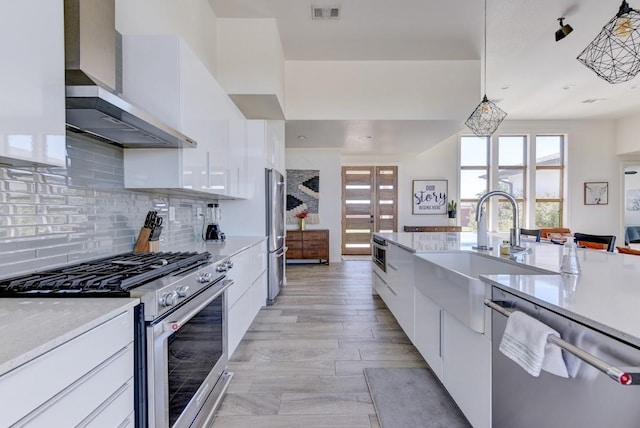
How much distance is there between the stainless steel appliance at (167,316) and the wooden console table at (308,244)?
458 cm

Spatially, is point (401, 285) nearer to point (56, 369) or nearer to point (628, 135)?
point (56, 369)

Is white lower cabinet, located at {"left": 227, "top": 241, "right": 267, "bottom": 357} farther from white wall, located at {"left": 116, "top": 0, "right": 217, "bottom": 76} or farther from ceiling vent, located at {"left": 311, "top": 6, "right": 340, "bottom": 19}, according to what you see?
ceiling vent, located at {"left": 311, "top": 6, "right": 340, "bottom": 19}

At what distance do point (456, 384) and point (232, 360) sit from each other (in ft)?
5.28

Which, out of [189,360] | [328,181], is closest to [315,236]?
[328,181]

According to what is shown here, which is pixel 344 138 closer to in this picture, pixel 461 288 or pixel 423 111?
pixel 423 111

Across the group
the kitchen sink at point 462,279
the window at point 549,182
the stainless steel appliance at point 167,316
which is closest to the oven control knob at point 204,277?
the stainless steel appliance at point 167,316

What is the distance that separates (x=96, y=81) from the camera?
1.35m

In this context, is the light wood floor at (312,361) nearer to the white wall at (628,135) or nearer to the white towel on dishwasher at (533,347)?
the white towel on dishwasher at (533,347)

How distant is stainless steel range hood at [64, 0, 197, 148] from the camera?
3.88ft

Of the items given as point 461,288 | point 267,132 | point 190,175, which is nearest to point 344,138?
point 267,132

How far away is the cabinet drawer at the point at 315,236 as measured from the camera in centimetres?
652

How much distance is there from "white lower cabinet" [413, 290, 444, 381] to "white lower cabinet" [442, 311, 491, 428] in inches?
3.0

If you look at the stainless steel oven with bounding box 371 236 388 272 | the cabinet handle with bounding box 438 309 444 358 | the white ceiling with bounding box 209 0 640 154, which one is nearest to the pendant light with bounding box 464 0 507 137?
the white ceiling with bounding box 209 0 640 154

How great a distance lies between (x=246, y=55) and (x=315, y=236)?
390 centimetres
